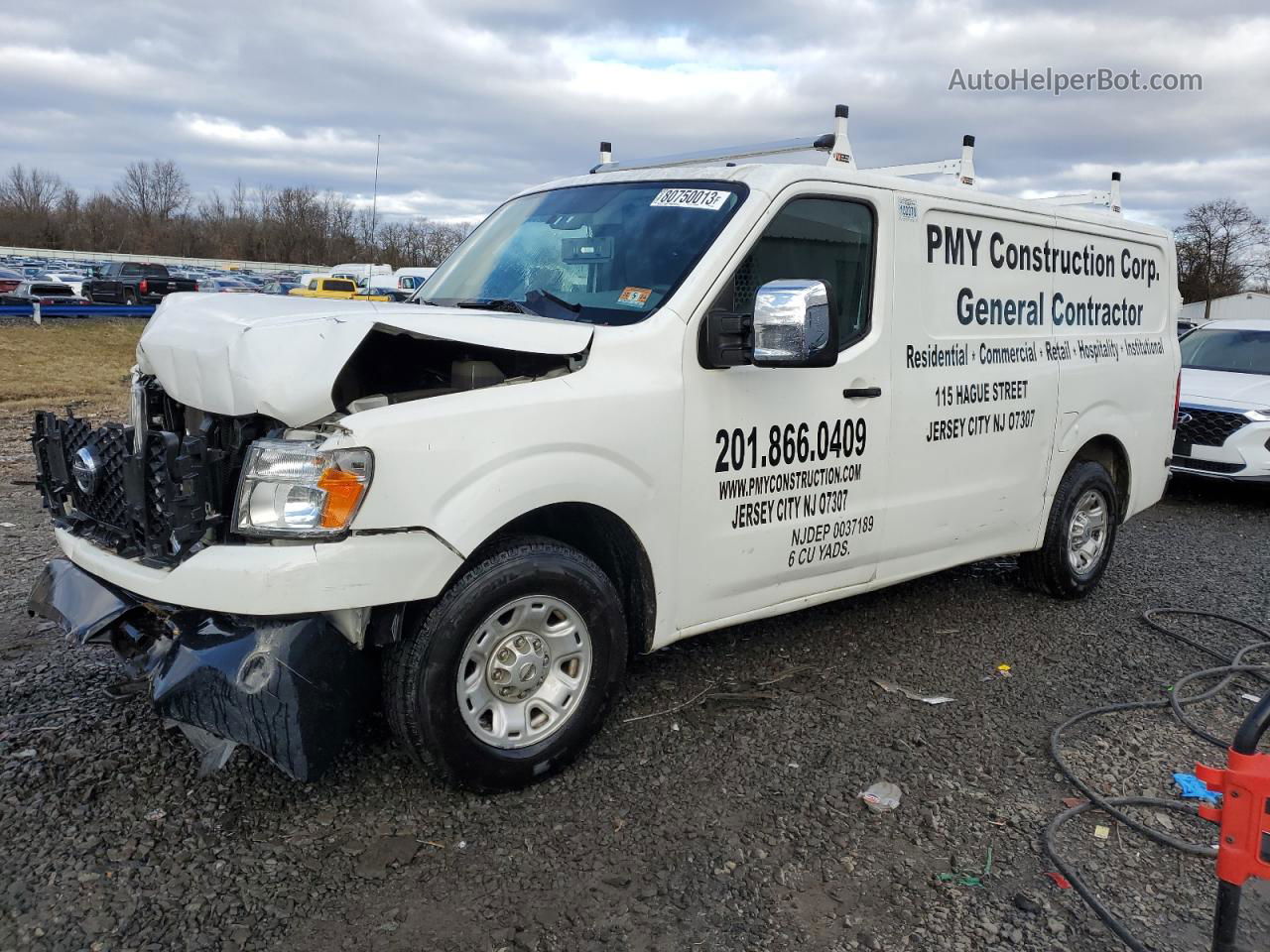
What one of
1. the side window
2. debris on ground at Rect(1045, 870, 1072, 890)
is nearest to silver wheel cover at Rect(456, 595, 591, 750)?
the side window

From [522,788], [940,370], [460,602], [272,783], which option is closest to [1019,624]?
[940,370]

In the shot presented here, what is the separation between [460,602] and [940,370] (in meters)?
2.63

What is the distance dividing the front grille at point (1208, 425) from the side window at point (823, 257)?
6385 millimetres

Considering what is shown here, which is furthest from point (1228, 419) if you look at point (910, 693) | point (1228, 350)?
point (910, 693)

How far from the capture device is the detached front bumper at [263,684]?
111 inches

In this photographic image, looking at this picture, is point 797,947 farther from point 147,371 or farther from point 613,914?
point 147,371

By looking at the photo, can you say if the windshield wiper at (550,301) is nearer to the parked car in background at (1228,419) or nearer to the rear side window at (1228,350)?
the parked car in background at (1228,419)

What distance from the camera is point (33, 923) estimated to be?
8.46 ft

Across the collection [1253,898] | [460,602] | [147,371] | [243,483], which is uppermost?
[147,371]

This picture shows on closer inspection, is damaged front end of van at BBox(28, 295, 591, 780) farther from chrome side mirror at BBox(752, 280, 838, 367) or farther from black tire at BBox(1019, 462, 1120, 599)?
black tire at BBox(1019, 462, 1120, 599)

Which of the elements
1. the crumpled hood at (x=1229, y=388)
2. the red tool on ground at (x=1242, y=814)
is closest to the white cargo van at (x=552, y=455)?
the red tool on ground at (x=1242, y=814)

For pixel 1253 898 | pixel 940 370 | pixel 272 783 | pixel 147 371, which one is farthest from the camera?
pixel 940 370

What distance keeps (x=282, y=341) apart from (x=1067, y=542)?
4464mm

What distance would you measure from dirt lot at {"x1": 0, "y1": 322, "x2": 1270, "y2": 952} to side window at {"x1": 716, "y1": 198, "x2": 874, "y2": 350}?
5.42ft
